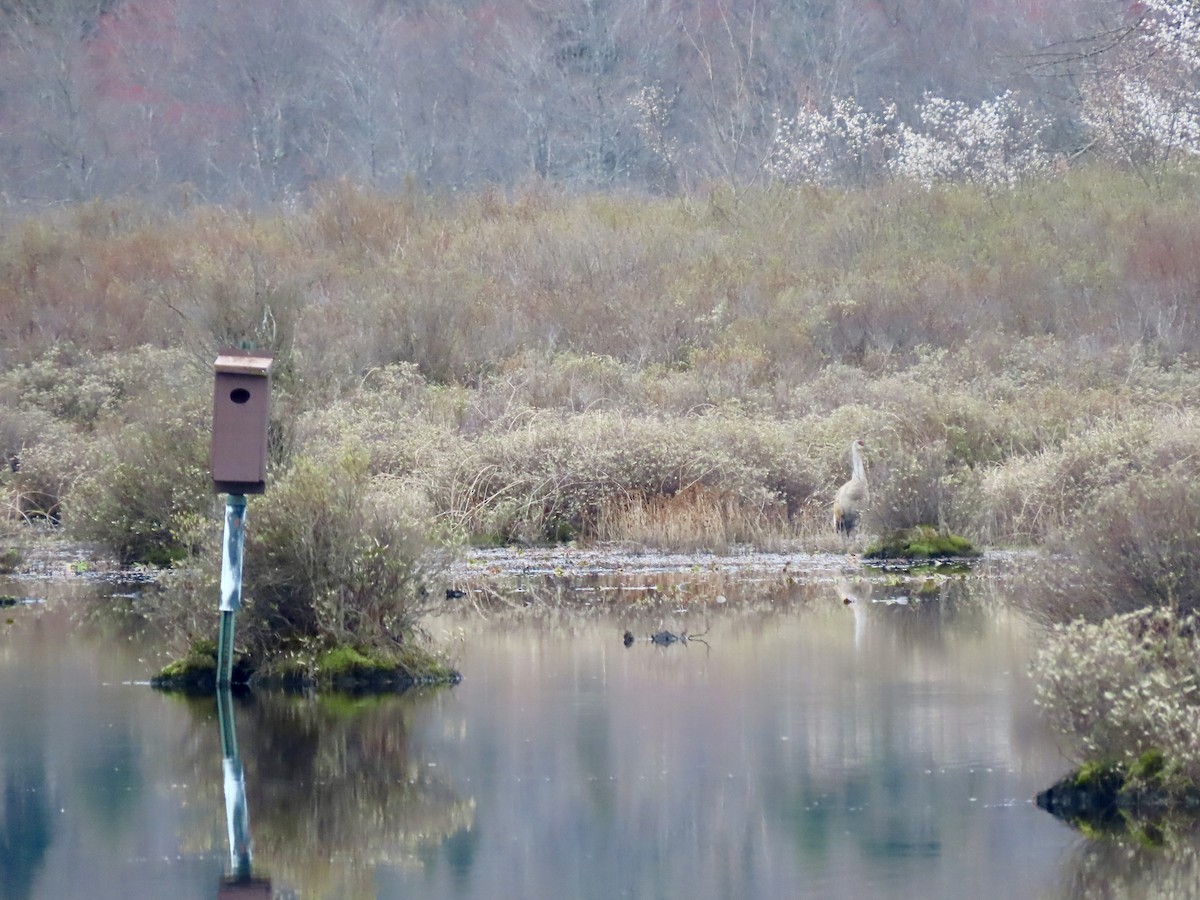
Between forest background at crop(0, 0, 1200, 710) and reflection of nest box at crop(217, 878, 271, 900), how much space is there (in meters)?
3.99

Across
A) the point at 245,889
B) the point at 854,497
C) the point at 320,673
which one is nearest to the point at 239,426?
the point at 320,673

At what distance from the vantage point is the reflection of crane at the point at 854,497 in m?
19.5

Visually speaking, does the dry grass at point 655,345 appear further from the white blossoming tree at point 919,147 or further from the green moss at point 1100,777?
the green moss at point 1100,777

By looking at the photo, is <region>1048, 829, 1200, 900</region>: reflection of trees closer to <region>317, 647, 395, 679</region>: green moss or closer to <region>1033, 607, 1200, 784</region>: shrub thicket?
<region>1033, 607, 1200, 784</region>: shrub thicket

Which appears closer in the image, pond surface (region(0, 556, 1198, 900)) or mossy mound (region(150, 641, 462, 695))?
pond surface (region(0, 556, 1198, 900))

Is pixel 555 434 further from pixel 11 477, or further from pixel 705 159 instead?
pixel 705 159

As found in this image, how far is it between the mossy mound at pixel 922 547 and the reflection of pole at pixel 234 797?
9.63 m

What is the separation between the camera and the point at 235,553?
11.2 meters

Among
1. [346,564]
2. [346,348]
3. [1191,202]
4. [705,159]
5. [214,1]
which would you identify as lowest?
[346,564]

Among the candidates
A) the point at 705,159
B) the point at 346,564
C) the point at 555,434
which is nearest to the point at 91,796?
the point at 346,564

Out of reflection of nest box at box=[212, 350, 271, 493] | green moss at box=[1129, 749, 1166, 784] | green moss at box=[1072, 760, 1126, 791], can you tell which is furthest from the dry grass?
reflection of nest box at box=[212, 350, 271, 493]

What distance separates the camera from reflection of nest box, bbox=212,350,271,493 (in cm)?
1109

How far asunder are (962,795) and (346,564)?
4.40 meters

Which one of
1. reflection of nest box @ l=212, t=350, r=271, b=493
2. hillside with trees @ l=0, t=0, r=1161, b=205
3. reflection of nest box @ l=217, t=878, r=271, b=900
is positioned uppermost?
hillside with trees @ l=0, t=0, r=1161, b=205
